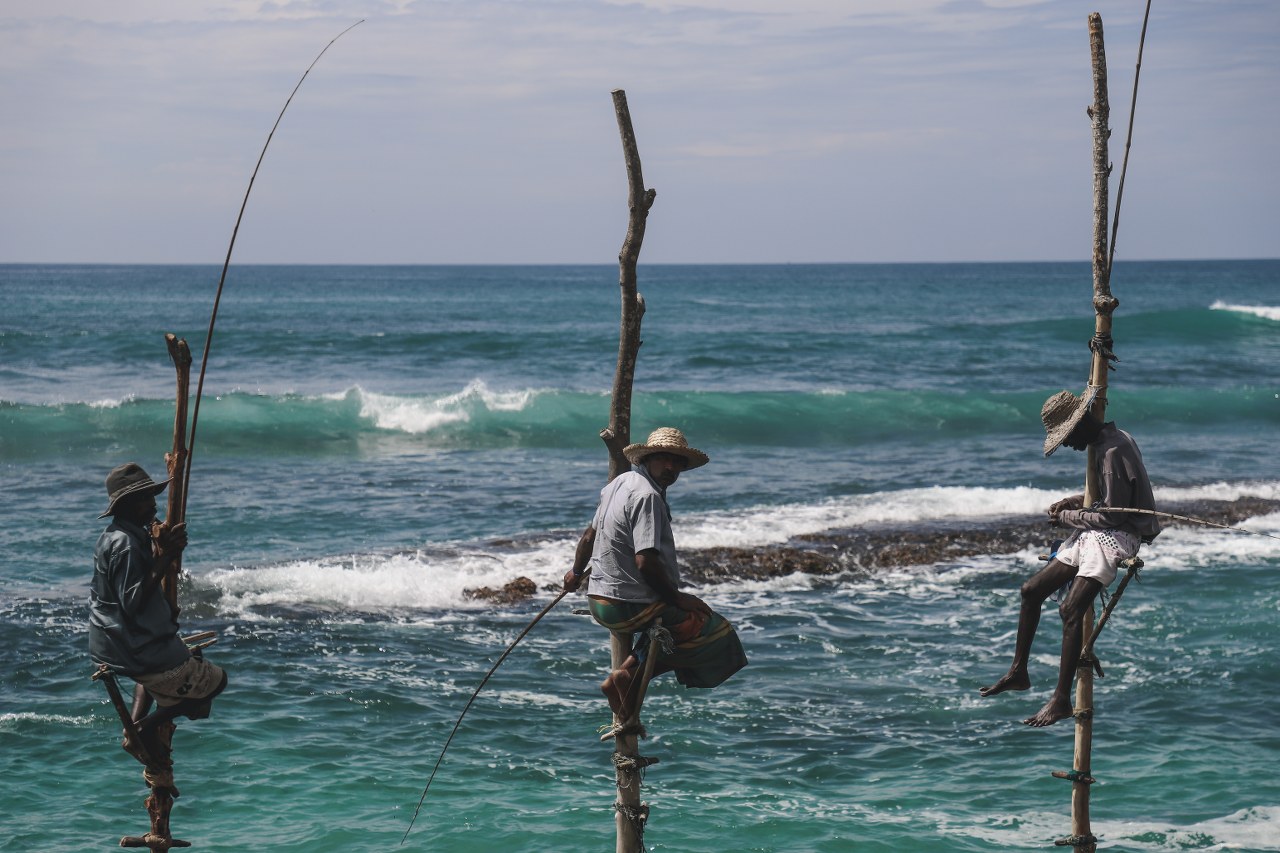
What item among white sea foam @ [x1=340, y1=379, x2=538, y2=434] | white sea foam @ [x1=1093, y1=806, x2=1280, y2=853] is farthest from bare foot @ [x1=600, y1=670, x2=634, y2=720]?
white sea foam @ [x1=340, y1=379, x2=538, y2=434]

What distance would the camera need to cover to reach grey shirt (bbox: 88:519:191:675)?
4.99 meters

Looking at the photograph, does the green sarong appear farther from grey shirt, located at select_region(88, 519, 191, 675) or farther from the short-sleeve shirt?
grey shirt, located at select_region(88, 519, 191, 675)

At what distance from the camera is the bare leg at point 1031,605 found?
18.5 ft

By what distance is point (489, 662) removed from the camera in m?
11.3

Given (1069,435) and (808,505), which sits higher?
(1069,435)

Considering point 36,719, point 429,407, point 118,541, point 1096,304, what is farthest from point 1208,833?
point 429,407

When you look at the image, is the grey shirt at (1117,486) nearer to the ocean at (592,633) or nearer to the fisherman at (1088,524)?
the fisherman at (1088,524)

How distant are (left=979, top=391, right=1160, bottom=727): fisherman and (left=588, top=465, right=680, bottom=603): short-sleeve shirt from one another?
1536mm

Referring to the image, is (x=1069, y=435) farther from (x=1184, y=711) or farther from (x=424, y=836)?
(x=1184, y=711)

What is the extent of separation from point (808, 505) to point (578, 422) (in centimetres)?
927

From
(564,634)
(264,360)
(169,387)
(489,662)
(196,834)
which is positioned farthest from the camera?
(264,360)

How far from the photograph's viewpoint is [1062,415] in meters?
5.55

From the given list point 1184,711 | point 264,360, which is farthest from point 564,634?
point 264,360

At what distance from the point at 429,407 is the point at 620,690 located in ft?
72.2
